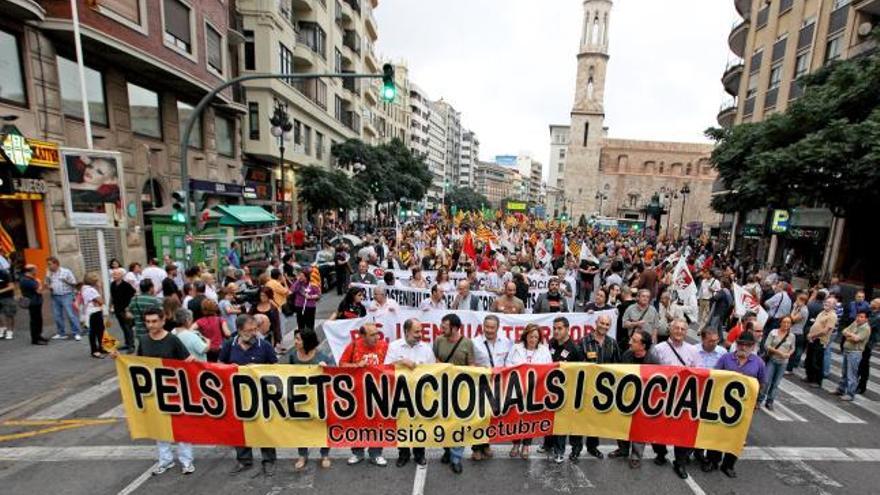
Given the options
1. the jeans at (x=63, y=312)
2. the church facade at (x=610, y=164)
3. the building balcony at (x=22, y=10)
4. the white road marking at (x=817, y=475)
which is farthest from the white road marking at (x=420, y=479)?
the church facade at (x=610, y=164)

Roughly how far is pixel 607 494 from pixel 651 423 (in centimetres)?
97

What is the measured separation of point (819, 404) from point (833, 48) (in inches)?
984

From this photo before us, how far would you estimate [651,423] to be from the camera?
4.84 meters

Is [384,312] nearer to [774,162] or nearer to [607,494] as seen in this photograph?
[607,494]

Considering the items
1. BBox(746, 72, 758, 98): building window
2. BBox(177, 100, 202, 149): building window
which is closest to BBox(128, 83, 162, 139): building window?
BBox(177, 100, 202, 149): building window

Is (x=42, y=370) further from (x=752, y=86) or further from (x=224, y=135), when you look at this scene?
(x=752, y=86)

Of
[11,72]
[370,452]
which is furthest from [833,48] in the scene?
[11,72]

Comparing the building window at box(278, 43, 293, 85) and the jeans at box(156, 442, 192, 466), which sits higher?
the building window at box(278, 43, 293, 85)

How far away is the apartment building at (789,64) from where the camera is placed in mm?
20125

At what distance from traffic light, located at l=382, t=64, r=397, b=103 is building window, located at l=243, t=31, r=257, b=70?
18.0 meters

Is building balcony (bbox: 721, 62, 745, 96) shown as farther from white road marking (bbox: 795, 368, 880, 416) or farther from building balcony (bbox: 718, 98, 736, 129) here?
white road marking (bbox: 795, 368, 880, 416)

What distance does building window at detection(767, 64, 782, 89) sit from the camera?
2650cm

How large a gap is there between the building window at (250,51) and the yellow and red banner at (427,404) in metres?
23.9

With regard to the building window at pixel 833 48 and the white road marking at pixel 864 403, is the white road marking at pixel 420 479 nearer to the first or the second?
the white road marking at pixel 864 403
